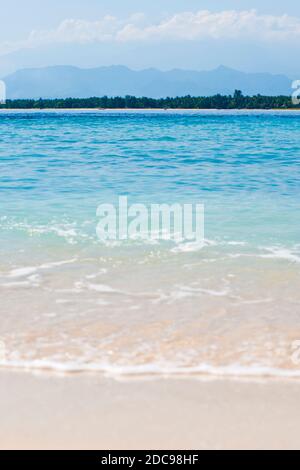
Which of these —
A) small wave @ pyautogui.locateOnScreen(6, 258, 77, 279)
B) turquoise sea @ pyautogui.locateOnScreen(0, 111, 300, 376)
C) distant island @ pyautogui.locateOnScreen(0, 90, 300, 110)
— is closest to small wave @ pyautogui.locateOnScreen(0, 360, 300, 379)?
turquoise sea @ pyautogui.locateOnScreen(0, 111, 300, 376)

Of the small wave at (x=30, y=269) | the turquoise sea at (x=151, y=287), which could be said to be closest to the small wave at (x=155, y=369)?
the turquoise sea at (x=151, y=287)

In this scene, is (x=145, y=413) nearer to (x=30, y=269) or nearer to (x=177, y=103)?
(x=30, y=269)

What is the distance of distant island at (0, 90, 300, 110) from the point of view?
517ft

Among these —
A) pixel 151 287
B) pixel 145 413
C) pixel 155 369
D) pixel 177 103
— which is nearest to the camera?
pixel 145 413

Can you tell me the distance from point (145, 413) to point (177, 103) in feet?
545

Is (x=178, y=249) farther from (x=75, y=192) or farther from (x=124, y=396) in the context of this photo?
(x=75, y=192)

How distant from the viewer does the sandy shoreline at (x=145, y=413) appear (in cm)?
371

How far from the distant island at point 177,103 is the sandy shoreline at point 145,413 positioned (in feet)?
502

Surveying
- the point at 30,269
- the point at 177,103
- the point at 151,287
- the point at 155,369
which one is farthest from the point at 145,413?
the point at 177,103

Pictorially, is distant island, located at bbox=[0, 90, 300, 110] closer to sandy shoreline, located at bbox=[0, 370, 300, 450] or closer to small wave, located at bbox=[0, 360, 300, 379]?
small wave, located at bbox=[0, 360, 300, 379]

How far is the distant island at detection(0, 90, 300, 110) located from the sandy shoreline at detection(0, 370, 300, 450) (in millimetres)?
153091

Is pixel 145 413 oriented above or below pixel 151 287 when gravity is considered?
below

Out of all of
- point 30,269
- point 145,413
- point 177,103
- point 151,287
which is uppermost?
point 177,103

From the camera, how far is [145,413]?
13.2ft
